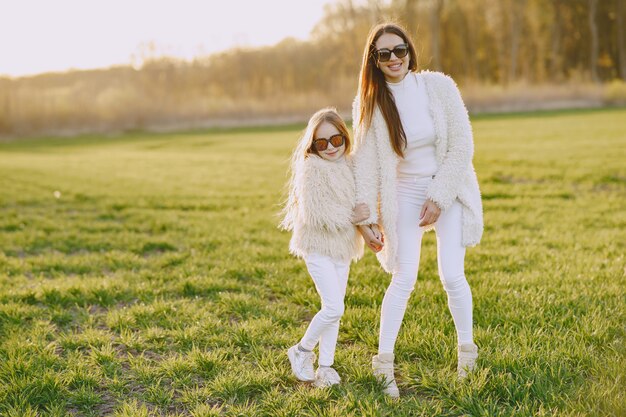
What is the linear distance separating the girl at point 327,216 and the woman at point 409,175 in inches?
3.4

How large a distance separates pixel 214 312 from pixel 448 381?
6.86 ft

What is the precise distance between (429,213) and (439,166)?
0.30 metres

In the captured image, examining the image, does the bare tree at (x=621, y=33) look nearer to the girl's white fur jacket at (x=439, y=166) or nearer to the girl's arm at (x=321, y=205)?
the girl's white fur jacket at (x=439, y=166)

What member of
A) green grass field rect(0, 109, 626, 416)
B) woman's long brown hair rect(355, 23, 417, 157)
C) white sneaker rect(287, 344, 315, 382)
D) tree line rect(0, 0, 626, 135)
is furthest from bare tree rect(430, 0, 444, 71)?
white sneaker rect(287, 344, 315, 382)

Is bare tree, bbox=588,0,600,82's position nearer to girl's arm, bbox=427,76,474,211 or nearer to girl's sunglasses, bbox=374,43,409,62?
girl's arm, bbox=427,76,474,211

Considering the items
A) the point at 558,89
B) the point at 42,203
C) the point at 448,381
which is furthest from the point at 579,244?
the point at 558,89

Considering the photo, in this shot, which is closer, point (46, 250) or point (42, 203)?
point (46, 250)

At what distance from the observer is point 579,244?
6.29m

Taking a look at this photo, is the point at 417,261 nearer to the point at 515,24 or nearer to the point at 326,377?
the point at 326,377

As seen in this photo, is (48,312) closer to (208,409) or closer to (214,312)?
(214,312)

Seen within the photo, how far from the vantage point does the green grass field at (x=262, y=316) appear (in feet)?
10.4

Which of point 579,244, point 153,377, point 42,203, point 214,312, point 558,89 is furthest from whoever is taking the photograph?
point 558,89

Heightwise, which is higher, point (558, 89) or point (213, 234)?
point (558, 89)

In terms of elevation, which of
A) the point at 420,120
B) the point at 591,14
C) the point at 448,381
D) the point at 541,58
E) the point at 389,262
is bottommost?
the point at 448,381
